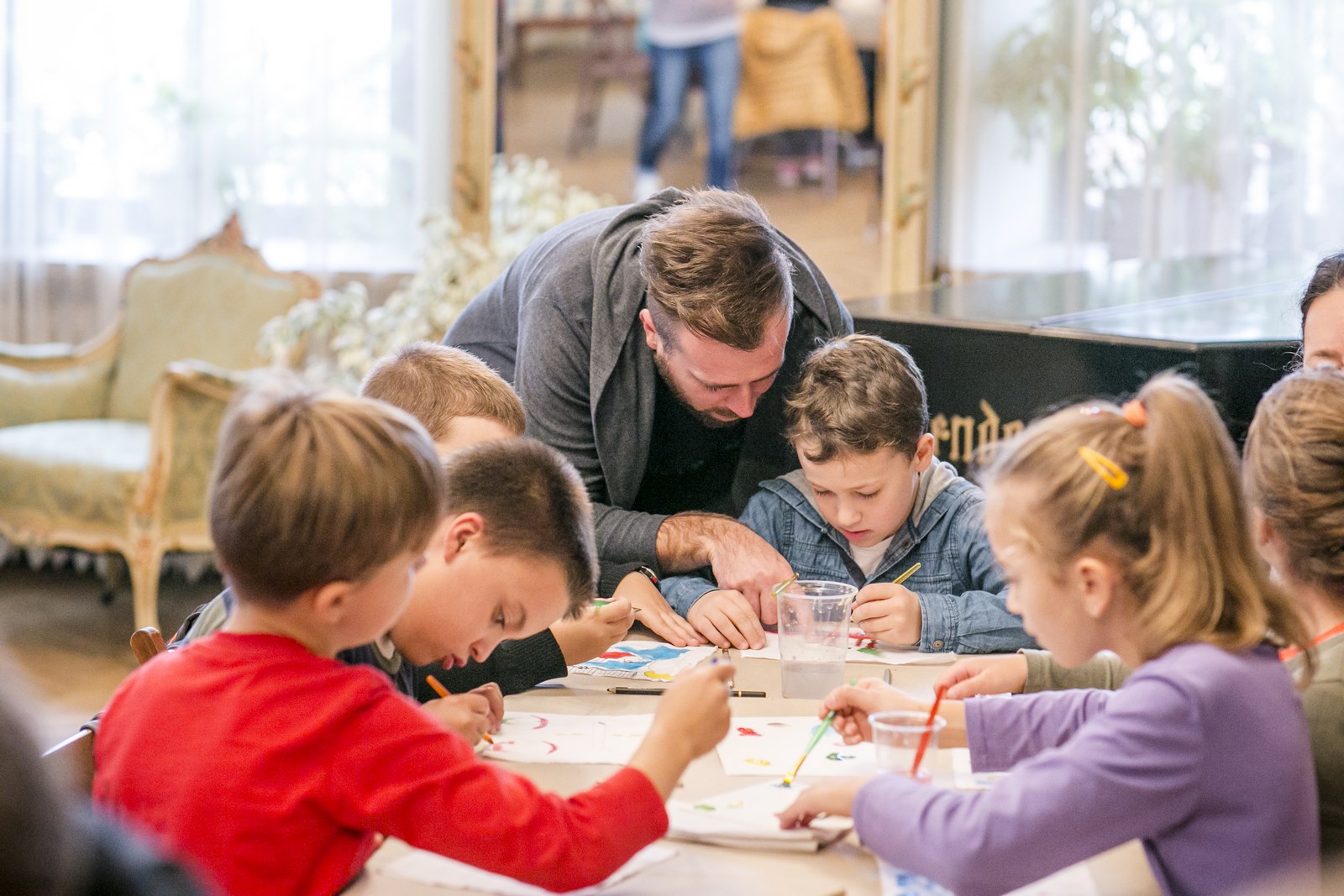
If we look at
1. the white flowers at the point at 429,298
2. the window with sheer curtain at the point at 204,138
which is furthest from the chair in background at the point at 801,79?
the window with sheer curtain at the point at 204,138

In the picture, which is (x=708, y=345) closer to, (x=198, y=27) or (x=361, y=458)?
(x=361, y=458)

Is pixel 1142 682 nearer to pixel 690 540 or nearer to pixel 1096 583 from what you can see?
pixel 1096 583

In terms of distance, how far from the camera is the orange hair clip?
1.17 meters

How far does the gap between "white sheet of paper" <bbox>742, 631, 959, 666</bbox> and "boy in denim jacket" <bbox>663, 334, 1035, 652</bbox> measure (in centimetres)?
3

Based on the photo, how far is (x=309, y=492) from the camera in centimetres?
107

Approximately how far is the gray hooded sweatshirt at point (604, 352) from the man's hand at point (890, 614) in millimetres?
421

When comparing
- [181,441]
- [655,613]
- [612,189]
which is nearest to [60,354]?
[181,441]

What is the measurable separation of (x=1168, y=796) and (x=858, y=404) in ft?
3.33

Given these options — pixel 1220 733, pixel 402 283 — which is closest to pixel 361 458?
pixel 1220 733

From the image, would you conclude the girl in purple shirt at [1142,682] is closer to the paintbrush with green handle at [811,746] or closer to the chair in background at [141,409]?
the paintbrush with green handle at [811,746]

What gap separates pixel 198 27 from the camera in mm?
5152

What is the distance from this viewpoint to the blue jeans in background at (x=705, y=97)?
5.19 meters

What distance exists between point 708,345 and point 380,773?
1.13 meters

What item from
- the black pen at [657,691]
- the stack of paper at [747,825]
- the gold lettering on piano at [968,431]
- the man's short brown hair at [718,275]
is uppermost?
the man's short brown hair at [718,275]
